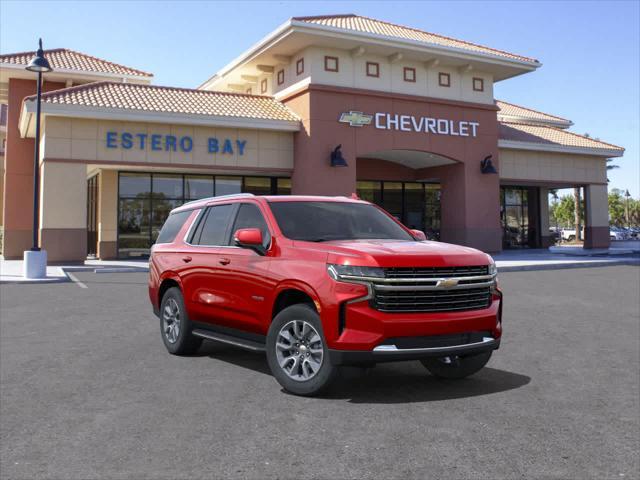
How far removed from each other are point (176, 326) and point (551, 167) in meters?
30.9

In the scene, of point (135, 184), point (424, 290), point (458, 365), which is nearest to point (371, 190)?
point (135, 184)

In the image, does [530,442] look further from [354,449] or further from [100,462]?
[100,462]

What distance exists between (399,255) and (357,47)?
22854mm

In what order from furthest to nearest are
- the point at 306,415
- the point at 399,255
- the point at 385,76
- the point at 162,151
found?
1. the point at 385,76
2. the point at 162,151
3. the point at 399,255
4. the point at 306,415

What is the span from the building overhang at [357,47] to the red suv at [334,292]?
1948 cm

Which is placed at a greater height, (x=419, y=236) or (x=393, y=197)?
(x=393, y=197)

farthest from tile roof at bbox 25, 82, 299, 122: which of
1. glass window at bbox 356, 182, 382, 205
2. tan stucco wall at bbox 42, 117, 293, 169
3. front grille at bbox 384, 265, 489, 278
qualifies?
front grille at bbox 384, 265, 489, 278

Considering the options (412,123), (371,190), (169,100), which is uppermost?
(169,100)

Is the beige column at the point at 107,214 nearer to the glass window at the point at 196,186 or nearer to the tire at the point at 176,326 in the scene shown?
the glass window at the point at 196,186

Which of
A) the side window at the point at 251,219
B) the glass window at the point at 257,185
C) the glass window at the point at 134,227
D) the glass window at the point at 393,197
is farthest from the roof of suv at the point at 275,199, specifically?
the glass window at the point at 393,197

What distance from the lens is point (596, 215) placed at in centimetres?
3597

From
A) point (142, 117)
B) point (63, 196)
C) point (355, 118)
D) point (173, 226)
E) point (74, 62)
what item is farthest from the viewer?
point (74, 62)

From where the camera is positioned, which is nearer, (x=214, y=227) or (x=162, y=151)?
(x=214, y=227)

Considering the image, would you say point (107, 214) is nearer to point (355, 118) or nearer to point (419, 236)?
point (355, 118)
